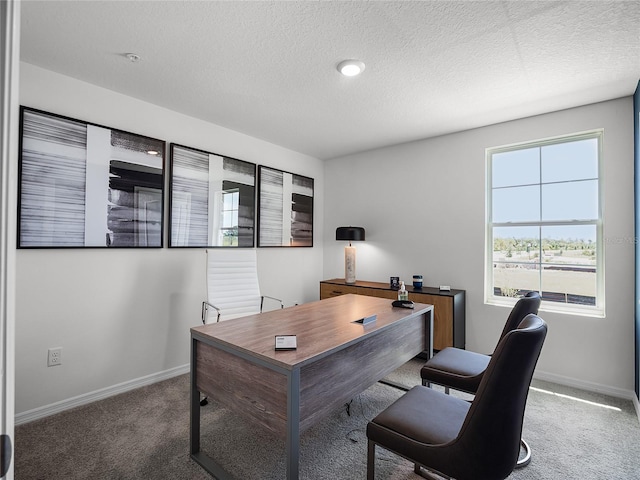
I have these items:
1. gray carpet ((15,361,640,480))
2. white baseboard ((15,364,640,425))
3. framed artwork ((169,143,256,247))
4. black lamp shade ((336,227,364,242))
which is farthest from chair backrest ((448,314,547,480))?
black lamp shade ((336,227,364,242))

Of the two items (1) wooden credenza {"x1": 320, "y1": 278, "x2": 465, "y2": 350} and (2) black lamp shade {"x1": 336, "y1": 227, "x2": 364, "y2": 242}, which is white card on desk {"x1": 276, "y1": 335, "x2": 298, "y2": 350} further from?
(2) black lamp shade {"x1": 336, "y1": 227, "x2": 364, "y2": 242}

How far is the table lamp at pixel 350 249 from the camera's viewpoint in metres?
4.23

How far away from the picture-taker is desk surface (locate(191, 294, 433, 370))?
1544 mm

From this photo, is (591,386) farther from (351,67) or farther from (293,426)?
(351,67)

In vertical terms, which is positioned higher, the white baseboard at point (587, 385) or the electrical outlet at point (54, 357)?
the electrical outlet at point (54, 357)

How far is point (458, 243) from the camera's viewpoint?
371 cm

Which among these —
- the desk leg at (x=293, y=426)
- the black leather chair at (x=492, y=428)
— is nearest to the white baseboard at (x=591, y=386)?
the black leather chair at (x=492, y=428)

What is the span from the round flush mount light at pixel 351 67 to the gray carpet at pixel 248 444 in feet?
8.38

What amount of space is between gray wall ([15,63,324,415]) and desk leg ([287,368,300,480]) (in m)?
2.12

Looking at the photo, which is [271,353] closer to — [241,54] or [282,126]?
[241,54]

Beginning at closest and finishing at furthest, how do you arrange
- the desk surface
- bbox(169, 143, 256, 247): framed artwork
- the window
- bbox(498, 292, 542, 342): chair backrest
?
the desk surface, bbox(498, 292, 542, 342): chair backrest, the window, bbox(169, 143, 256, 247): framed artwork

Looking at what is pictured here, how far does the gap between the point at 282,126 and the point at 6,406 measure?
3.41 m

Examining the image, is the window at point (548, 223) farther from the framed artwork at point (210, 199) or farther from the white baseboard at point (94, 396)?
the white baseboard at point (94, 396)

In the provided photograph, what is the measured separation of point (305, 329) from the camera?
1950 millimetres
